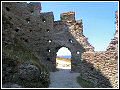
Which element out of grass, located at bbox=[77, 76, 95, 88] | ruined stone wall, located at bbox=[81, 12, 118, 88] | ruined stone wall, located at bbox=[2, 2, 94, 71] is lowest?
grass, located at bbox=[77, 76, 95, 88]

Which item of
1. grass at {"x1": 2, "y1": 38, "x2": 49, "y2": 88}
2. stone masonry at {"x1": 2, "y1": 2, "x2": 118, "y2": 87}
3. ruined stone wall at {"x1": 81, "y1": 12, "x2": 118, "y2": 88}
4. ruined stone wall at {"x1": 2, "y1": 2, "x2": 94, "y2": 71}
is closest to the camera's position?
grass at {"x1": 2, "y1": 38, "x2": 49, "y2": 88}

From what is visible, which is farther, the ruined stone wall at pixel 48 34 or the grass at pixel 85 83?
the ruined stone wall at pixel 48 34

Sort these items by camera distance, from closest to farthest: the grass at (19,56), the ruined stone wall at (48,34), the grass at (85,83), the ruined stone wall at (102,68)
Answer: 1. the grass at (19,56)
2. the grass at (85,83)
3. the ruined stone wall at (102,68)
4. the ruined stone wall at (48,34)

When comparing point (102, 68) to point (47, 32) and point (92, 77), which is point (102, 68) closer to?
point (92, 77)

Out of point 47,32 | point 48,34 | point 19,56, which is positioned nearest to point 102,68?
point 19,56

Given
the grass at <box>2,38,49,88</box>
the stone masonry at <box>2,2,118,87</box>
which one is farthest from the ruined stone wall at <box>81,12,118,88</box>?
the stone masonry at <box>2,2,118,87</box>

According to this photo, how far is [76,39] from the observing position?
24141 mm

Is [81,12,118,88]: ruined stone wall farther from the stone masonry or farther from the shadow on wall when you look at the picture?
the stone masonry

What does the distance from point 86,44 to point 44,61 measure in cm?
488

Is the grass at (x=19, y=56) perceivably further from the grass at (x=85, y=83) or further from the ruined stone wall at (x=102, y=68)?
the ruined stone wall at (x=102, y=68)

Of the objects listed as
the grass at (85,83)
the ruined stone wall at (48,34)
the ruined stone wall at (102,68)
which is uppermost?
the ruined stone wall at (48,34)

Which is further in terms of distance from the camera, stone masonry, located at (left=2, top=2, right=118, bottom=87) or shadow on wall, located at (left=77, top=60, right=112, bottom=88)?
stone masonry, located at (left=2, top=2, right=118, bottom=87)

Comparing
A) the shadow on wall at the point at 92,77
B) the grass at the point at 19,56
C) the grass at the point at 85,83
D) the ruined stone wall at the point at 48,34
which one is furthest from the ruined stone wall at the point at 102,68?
the ruined stone wall at the point at 48,34

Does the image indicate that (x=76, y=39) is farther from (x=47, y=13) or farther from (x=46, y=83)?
(x=46, y=83)
